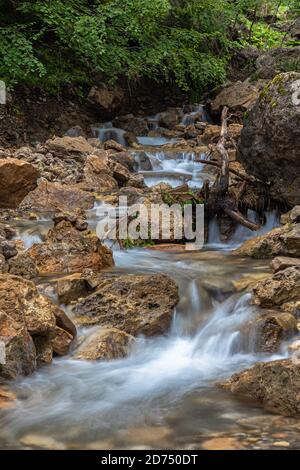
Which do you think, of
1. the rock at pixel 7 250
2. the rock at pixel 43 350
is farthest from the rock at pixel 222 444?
the rock at pixel 7 250

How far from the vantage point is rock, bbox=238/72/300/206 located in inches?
308

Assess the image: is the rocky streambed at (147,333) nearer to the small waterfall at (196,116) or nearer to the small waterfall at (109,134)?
the small waterfall at (109,134)

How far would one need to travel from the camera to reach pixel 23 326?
3891 mm

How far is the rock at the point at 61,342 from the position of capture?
4.33 meters

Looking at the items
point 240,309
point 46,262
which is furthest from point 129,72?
point 240,309

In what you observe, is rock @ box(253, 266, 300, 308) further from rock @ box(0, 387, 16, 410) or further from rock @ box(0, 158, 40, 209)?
rock @ box(0, 158, 40, 209)

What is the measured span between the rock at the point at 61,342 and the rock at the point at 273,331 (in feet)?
5.35

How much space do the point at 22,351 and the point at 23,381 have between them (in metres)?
0.21

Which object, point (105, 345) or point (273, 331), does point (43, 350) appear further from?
point (273, 331)

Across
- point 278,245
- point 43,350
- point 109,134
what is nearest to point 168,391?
point 43,350

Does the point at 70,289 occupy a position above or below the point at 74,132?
below

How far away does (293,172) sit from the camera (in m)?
8.10

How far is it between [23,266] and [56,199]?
3656mm

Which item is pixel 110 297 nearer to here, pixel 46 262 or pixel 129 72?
pixel 46 262
